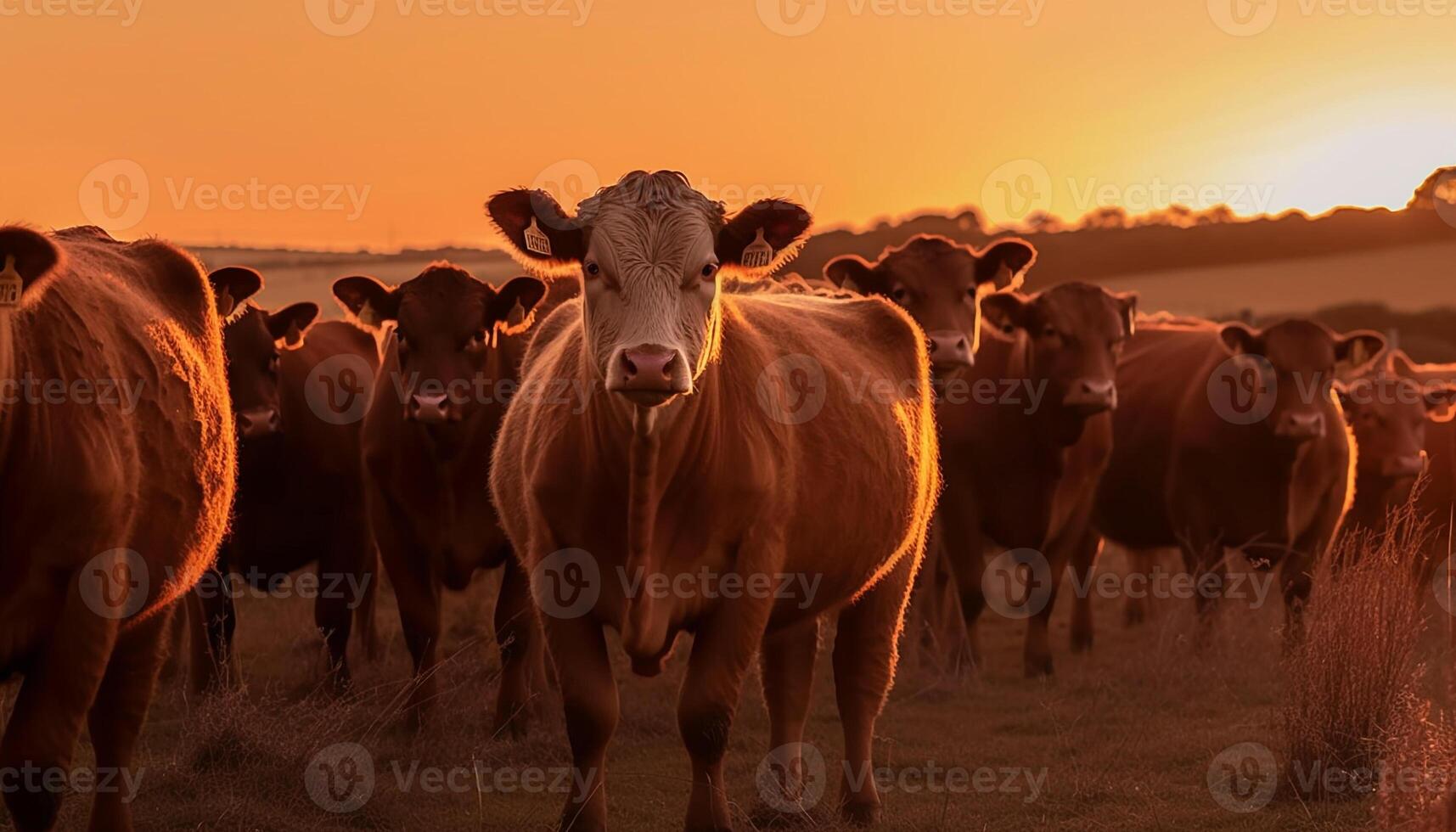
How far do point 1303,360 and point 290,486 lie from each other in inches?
266

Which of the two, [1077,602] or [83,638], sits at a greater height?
[83,638]

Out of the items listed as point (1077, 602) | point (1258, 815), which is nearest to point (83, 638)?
point (1258, 815)

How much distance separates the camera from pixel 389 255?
36.9 metres

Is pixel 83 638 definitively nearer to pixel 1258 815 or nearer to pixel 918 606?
pixel 1258 815

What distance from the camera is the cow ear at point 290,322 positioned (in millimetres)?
10578

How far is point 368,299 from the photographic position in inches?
382

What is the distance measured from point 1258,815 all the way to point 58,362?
15.4 ft

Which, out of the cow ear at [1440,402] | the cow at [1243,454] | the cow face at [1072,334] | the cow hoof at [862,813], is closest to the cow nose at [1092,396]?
the cow face at [1072,334]

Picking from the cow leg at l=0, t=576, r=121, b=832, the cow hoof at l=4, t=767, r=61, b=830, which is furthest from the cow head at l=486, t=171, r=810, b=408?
the cow hoof at l=4, t=767, r=61, b=830

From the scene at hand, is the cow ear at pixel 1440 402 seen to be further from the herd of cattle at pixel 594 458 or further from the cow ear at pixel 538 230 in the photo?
the cow ear at pixel 538 230

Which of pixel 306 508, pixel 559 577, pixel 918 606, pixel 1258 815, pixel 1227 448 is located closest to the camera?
pixel 559 577

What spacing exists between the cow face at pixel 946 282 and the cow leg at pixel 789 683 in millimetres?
3767

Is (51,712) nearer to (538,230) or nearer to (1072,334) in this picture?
(538,230)

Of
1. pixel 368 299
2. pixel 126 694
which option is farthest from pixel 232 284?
pixel 126 694
